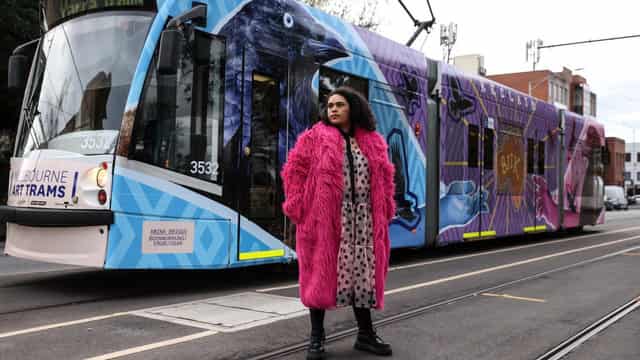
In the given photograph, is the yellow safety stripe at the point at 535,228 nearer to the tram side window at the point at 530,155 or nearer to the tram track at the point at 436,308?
the tram side window at the point at 530,155

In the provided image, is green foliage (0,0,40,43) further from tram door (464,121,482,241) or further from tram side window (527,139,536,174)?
tram side window (527,139,536,174)

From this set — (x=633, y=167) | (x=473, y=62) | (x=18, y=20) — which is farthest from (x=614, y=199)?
(x=633, y=167)

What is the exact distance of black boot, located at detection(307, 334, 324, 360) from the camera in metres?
4.41

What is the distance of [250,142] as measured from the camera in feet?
24.8

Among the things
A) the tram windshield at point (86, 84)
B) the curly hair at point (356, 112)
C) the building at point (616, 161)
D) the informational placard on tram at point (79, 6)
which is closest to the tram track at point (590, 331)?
the curly hair at point (356, 112)

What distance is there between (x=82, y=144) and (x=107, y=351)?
275 centimetres

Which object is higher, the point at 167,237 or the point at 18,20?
the point at 18,20

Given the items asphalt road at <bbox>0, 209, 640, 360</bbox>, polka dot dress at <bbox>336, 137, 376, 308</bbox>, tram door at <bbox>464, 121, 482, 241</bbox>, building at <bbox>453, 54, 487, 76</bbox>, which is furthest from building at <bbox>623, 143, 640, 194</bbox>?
polka dot dress at <bbox>336, 137, 376, 308</bbox>

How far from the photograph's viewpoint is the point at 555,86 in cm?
7475

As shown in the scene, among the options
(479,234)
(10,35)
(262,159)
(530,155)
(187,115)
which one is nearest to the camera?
(187,115)

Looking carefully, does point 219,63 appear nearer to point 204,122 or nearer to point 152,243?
point 204,122

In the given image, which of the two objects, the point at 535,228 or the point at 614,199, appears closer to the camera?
the point at 535,228

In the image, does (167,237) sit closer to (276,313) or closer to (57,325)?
(276,313)

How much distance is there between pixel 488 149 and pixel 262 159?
6732 millimetres
